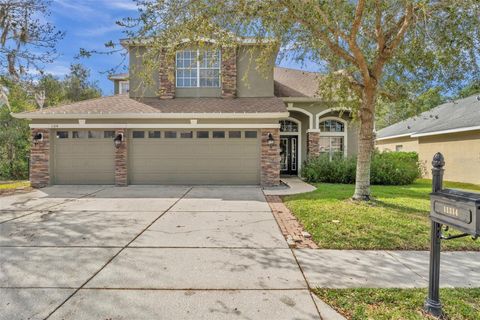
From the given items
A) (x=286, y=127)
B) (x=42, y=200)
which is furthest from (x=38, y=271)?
(x=286, y=127)

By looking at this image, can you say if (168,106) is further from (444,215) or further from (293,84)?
(444,215)

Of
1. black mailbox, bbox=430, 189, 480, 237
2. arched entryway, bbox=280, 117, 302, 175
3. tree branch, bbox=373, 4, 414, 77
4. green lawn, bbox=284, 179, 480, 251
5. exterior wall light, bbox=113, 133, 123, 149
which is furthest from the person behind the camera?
arched entryway, bbox=280, 117, 302, 175

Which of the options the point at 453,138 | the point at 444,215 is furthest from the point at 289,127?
the point at 444,215

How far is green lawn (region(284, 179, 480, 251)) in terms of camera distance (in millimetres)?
5109

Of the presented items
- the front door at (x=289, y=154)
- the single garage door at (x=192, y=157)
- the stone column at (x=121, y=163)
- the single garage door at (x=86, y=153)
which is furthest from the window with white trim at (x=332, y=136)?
the single garage door at (x=86, y=153)

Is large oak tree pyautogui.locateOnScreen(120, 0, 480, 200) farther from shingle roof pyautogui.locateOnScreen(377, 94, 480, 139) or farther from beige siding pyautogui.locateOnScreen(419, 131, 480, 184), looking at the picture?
beige siding pyautogui.locateOnScreen(419, 131, 480, 184)

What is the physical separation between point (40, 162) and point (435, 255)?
13713 mm

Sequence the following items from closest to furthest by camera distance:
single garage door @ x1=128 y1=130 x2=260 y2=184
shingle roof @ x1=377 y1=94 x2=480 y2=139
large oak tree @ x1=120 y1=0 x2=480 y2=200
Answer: large oak tree @ x1=120 y1=0 x2=480 y2=200
single garage door @ x1=128 y1=130 x2=260 y2=184
shingle roof @ x1=377 y1=94 x2=480 y2=139

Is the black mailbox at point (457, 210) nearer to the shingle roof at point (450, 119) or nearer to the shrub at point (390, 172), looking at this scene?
the shrub at point (390, 172)

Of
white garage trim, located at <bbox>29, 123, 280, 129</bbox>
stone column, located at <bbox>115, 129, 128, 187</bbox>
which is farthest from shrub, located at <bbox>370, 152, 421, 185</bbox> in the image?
stone column, located at <bbox>115, 129, 128, 187</bbox>

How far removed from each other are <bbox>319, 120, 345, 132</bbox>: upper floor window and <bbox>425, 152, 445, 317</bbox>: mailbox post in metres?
13.2

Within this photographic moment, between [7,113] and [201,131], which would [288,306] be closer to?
[201,131]

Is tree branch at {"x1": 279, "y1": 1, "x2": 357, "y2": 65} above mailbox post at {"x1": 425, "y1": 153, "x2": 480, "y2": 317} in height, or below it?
above

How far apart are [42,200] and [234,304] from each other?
8.56 metres
